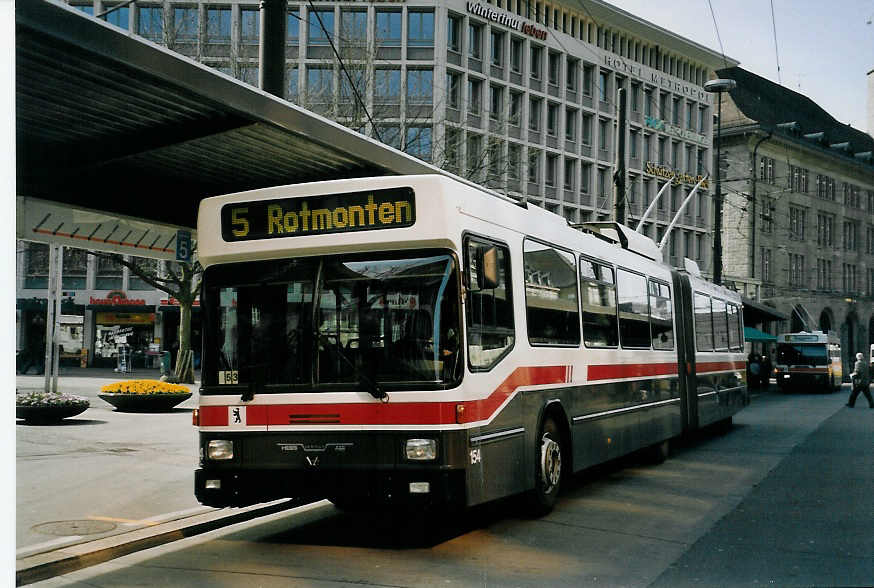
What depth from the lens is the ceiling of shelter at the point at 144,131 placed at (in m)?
7.69

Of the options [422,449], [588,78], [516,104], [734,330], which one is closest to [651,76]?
[588,78]

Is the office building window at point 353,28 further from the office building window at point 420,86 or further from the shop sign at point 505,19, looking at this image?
the shop sign at point 505,19

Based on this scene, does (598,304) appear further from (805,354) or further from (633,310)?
(805,354)

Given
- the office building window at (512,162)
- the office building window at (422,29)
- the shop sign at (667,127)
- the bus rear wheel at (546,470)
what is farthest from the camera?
the shop sign at (667,127)

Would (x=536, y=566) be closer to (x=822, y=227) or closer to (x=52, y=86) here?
(x=52, y=86)

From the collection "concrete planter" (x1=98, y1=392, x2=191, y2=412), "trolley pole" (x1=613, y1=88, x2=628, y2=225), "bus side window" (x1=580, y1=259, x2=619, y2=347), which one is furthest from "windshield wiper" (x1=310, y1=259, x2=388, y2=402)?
"concrete planter" (x1=98, y1=392, x2=191, y2=412)

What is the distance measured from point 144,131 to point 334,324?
355 centimetres

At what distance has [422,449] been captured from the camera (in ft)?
25.2

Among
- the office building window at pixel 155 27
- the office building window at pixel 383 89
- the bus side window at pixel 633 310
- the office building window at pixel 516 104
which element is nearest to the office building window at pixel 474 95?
the office building window at pixel 516 104

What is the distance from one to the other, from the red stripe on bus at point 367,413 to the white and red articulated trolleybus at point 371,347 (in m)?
0.01

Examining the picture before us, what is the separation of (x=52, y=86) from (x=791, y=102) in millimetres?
72004

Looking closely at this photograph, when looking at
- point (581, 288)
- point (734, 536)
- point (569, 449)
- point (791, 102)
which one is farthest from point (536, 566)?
point (791, 102)

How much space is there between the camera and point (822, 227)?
45969 mm

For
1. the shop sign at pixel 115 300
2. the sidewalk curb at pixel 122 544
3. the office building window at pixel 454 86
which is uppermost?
the office building window at pixel 454 86
